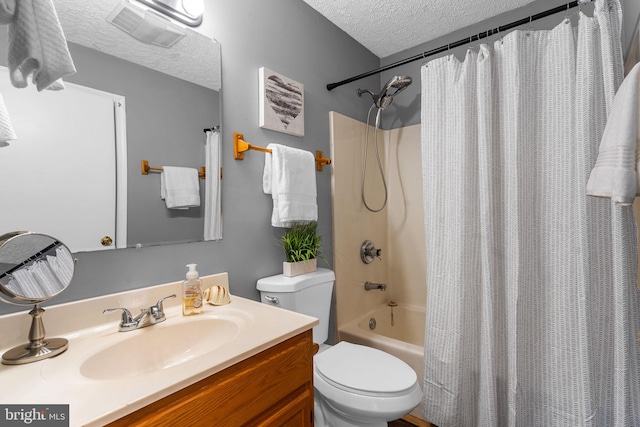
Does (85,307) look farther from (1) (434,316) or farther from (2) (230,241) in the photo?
(1) (434,316)

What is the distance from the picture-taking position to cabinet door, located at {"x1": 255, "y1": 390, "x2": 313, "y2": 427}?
84 cm

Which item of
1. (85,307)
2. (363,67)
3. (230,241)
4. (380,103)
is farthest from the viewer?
(363,67)

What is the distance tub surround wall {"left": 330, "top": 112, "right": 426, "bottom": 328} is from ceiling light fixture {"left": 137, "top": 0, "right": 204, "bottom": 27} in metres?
0.94

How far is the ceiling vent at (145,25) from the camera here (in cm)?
108

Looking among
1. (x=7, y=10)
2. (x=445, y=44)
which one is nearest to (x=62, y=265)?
(x=7, y=10)

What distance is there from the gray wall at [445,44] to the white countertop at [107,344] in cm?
189

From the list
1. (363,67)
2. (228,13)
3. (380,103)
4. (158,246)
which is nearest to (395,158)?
(380,103)

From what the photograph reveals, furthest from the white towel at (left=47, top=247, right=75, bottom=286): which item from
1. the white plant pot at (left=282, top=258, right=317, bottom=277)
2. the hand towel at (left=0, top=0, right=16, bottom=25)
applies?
the white plant pot at (left=282, top=258, right=317, bottom=277)

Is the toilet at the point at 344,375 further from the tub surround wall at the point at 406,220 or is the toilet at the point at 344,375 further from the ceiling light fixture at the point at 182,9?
the ceiling light fixture at the point at 182,9

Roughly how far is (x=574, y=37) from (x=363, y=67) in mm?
1329

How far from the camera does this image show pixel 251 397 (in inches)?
31.0

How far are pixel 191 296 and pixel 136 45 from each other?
3.06 feet

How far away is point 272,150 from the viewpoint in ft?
4.95

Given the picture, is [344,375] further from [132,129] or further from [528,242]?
[132,129]
